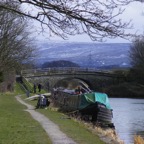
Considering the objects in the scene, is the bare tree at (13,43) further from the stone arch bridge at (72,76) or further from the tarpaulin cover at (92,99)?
the stone arch bridge at (72,76)

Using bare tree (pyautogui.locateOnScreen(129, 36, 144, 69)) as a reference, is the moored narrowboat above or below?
below

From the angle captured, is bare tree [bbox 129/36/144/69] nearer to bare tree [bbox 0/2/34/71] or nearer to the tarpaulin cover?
Answer: bare tree [bbox 0/2/34/71]

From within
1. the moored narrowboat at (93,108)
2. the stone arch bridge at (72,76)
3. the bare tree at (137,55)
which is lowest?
the moored narrowboat at (93,108)

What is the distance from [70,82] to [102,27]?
88726 millimetres

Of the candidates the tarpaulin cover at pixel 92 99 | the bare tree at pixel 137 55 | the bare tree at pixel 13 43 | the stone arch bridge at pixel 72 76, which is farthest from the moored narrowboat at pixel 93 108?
the bare tree at pixel 137 55

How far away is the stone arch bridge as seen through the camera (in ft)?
312

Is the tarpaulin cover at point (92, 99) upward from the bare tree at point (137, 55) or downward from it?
downward

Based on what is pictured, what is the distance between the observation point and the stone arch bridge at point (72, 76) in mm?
95125

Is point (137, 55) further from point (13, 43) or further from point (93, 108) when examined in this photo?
point (93, 108)

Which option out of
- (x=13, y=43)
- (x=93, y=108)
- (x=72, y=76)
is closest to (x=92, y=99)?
(x=93, y=108)

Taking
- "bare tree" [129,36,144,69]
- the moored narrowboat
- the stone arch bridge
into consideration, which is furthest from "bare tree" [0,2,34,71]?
"bare tree" [129,36,144,69]

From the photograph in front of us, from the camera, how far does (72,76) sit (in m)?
101

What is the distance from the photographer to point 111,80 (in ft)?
346

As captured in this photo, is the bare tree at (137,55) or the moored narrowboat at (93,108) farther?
the bare tree at (137,55)
